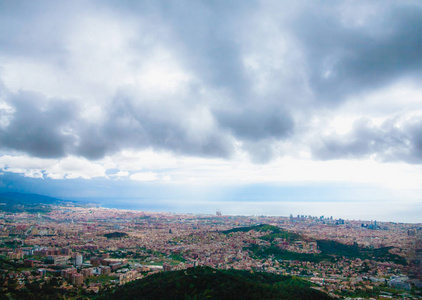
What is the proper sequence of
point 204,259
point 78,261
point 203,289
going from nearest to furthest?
point 203,289, point 78,261, point 204,259

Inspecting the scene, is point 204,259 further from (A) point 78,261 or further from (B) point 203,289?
(B) point 203,289

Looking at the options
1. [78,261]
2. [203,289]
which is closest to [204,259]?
[78,261]

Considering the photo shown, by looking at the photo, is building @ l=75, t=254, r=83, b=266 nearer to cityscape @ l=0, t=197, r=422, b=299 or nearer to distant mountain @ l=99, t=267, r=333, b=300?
cityscape @ l=0, t=197, r=422, b=299

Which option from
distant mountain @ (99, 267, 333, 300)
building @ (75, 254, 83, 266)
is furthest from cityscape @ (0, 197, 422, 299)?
distant mountain @ (99, 267, 333, 300)

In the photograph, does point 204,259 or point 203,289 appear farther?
point 204,259

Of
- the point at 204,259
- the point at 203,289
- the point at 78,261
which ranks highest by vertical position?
the point at 203,289

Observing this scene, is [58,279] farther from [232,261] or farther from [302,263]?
[302,263]

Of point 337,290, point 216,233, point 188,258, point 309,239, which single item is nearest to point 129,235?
point 216,233

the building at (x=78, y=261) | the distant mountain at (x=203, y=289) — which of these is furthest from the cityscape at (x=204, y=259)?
the distant mountain at (x=203, y=289)

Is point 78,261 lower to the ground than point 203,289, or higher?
lower

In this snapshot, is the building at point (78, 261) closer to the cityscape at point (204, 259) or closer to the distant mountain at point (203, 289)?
the cityscape at point (204, 259)

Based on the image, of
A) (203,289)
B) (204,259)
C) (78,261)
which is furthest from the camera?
(204,259)
